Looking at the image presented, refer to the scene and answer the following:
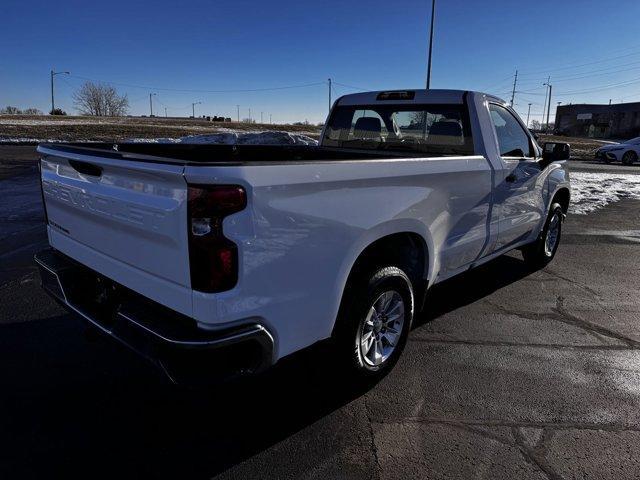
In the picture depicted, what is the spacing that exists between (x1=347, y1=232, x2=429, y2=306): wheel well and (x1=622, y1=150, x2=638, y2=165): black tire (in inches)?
1057

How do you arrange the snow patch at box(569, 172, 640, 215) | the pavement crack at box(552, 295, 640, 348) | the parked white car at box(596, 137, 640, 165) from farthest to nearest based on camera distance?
the parked white car at box(596, 137, 640, 165), the snow patch at box(569, 172, 640, 215), the pavement crack at box(552, 295, 640, 348)

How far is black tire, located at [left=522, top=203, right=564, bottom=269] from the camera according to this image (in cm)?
576

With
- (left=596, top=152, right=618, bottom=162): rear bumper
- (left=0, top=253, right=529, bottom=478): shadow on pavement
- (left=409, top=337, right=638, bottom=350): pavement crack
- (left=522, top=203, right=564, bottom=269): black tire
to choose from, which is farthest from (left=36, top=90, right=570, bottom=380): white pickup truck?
(left=596, top=152, right=618, bottom=162): rear bumper

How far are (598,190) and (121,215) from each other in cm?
1469

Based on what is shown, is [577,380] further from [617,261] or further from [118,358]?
[617,261]

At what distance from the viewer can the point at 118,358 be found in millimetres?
3482

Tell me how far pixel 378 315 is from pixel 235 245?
144 cm

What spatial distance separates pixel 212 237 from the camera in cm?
205

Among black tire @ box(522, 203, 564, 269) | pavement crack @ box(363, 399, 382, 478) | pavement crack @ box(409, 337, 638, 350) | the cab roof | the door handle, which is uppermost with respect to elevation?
the cab roof

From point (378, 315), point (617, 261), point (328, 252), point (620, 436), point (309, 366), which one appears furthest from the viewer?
point (617, 261)

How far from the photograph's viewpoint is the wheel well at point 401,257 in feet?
9.90

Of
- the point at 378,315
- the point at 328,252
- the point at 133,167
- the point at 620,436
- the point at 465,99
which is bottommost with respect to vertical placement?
the point at 620,436

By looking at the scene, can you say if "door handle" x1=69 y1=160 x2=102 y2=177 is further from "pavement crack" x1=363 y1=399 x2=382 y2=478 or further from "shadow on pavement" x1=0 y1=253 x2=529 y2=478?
"pavement crack" x1=363 y1=399 x2=382 y2=478

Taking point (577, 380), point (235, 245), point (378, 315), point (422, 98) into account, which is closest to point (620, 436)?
point (577, 380)
